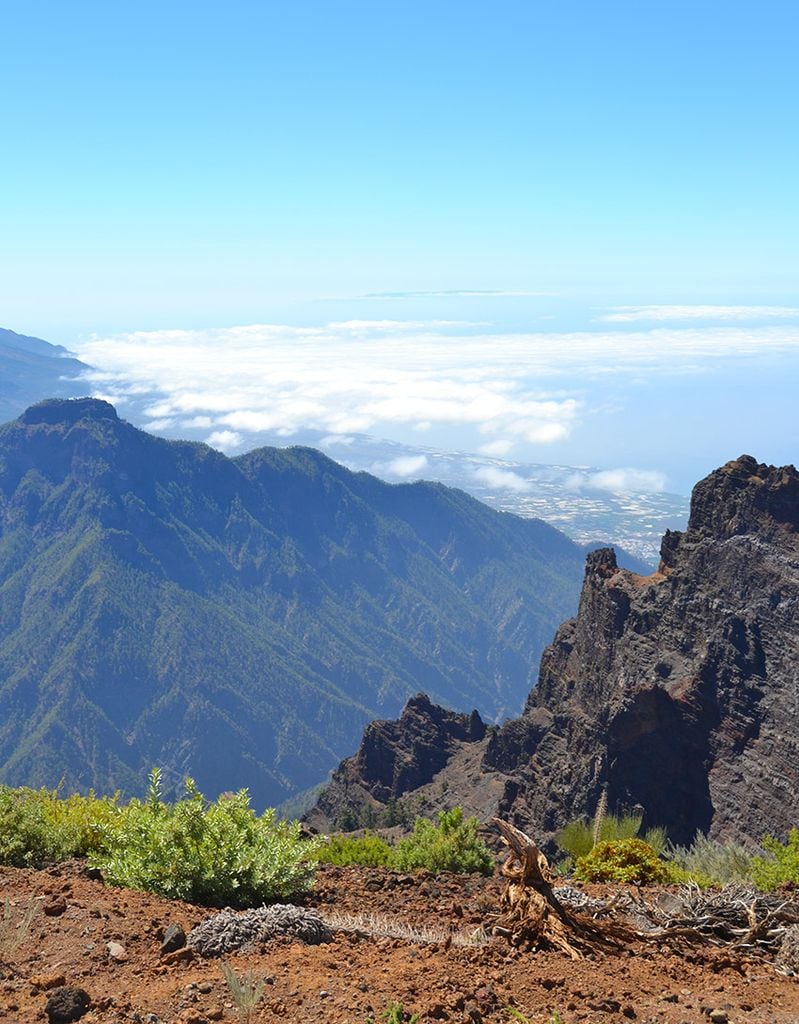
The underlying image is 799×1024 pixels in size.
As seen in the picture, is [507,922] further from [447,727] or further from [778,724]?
[447,727]

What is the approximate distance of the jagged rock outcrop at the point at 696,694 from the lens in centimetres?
6819

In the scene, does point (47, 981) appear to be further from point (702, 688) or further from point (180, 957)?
point (702, 688)

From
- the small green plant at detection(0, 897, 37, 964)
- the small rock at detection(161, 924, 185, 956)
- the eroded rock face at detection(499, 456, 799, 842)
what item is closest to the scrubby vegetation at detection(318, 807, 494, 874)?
the small rock at detection(161, 924, 185, 956)

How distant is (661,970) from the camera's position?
11469 mm

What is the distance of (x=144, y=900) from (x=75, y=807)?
7101mm

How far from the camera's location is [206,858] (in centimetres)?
1402

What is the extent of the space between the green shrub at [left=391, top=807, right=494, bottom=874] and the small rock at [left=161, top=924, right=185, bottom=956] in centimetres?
909

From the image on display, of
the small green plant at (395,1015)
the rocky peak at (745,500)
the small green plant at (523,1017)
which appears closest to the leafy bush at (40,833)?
the small green plant at (395,1015)

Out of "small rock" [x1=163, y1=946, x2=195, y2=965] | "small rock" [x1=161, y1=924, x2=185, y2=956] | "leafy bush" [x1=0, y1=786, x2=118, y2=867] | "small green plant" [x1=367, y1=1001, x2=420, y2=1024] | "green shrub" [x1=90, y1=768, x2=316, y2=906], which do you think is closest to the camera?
"small green plant" [x1=367, y1=1001, x2=420, y2=1024]

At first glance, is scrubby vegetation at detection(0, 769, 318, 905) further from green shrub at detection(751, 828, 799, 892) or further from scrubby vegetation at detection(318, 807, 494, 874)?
green shrub at detection(751, 828, 799, 892)

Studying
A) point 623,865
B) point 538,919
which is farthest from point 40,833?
point 623,865

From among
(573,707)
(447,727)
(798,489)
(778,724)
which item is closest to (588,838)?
(778,724)

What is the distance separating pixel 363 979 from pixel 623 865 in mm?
9012

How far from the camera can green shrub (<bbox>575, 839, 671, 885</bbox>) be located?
700 inches
